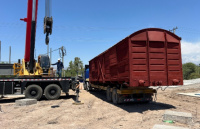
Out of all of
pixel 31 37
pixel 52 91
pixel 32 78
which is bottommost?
pixel 52 91

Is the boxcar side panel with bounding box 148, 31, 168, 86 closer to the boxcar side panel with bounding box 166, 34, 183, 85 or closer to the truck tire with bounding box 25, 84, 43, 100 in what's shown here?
the boxcar side panel with bounding box 166, 34, 183, 85

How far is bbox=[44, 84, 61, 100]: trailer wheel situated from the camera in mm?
11625

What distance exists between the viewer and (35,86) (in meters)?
11.4

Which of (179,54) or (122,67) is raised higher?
(179,54)

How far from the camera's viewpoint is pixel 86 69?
19.6 m

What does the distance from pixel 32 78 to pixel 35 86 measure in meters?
0.57

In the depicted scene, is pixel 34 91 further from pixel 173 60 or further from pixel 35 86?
pixel 173 60

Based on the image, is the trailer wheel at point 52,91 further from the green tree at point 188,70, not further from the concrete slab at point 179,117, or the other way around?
the green tree at point 188,70

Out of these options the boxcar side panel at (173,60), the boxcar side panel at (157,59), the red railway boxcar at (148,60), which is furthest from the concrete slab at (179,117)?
the boxcar side panel at (173,60)

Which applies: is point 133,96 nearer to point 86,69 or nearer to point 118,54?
point 118,54

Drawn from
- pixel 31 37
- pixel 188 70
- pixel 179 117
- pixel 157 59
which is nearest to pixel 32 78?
pixel 31 37

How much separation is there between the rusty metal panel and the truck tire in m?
5.84

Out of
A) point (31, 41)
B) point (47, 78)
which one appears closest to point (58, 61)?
point (47, 78)

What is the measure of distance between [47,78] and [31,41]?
9.21 ft
